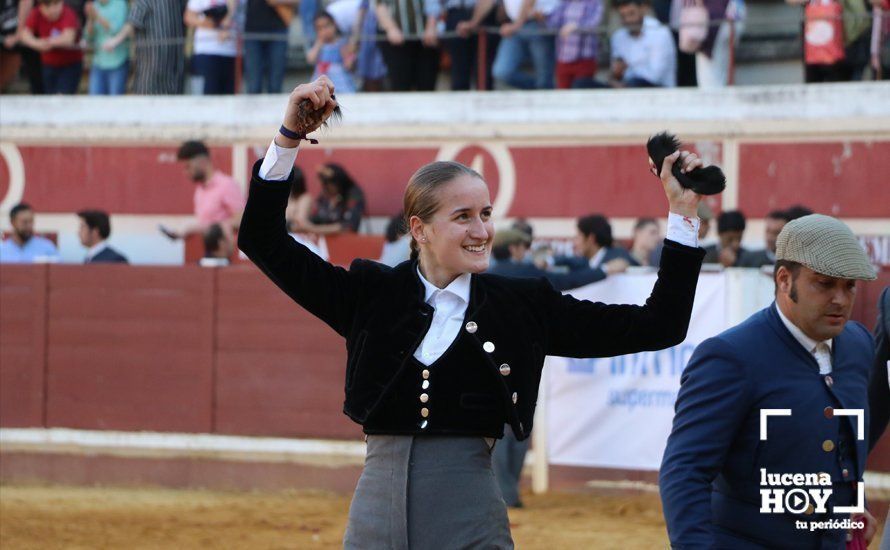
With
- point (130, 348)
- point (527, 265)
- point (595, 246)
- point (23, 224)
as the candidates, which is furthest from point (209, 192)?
point (527, 265)

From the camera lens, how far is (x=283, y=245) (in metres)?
3.16

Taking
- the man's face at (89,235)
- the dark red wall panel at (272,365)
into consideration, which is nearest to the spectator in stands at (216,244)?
the dark red wall panel at (272,365)

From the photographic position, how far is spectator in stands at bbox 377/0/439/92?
38.1ft

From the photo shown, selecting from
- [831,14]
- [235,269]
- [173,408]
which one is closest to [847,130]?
[831,14]

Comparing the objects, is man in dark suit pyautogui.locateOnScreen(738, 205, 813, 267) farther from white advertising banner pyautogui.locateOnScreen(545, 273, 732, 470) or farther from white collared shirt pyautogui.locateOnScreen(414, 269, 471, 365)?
white collared shirt pyautogui.locateOnScreen(414, 269, 471, 365)

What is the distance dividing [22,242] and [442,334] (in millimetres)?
9002

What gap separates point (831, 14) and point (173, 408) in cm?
511

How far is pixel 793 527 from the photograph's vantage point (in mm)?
3088

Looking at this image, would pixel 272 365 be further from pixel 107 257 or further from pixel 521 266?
pixel 521 266

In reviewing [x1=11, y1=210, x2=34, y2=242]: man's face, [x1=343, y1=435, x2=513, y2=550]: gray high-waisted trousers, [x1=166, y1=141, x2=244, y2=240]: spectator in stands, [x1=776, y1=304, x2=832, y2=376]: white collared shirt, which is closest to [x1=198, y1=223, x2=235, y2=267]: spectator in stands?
[x1=166, y1=141, x2=244, y2=240]: spectator in stands

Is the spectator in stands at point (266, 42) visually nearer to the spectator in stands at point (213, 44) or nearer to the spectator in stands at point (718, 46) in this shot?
the spectator in stands at point (213, 44)

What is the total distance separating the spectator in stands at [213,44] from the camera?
39.8 ft

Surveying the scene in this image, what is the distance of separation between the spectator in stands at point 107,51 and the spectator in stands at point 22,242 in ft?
5.88

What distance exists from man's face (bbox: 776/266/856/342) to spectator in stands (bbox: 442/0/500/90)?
27.5 feet
